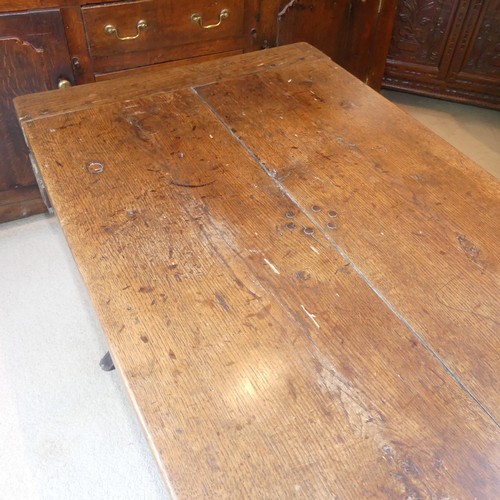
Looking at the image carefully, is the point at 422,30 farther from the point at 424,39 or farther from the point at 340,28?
the point at 340,28

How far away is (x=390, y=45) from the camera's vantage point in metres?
2.23

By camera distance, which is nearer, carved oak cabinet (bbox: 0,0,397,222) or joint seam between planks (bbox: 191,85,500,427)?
joint seam between planks (bbox: 191,85,500,427)

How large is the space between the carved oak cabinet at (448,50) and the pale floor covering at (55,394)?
161 centimetres

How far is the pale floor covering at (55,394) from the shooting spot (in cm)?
116

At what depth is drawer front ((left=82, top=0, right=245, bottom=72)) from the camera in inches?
59.4

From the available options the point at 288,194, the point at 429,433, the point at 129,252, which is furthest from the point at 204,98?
the point at 429,433

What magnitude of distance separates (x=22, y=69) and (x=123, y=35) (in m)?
0.31

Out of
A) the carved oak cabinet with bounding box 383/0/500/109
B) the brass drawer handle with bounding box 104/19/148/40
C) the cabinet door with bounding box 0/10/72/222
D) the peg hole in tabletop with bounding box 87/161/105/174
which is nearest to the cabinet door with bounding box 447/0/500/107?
the carved oak cabinet with bounding box 383/0/500/109

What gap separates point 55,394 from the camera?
131 centimetres

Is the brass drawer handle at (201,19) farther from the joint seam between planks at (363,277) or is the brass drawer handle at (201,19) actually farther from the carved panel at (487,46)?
the carved panel at (487,46)

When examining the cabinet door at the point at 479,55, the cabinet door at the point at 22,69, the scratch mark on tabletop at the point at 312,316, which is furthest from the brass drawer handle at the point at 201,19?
the scratch mark on tabletop at the point at 312,316

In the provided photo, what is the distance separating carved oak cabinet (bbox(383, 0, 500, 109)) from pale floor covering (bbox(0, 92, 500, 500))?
1.61 m

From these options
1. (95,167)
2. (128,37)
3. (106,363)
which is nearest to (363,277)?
(95,167)

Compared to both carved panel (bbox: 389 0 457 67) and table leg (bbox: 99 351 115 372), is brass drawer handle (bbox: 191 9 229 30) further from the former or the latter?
table leg (bbox: 99 351 115 372)
